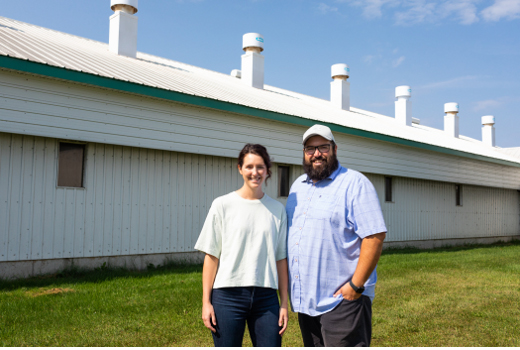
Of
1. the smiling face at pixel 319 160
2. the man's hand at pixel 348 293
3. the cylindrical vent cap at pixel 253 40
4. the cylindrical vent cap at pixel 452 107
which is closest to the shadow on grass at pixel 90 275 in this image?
the smiling face at pixel 319 160

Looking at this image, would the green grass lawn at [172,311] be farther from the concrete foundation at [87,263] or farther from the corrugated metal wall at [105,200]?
the corrugated metal wall at [105,200]

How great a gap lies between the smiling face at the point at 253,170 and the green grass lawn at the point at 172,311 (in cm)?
304

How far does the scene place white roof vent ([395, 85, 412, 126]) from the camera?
26.2 meters

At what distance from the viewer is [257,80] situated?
1838 centimetres

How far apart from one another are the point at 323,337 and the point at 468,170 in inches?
778

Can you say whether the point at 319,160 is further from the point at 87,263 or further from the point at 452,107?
the point at 452,107

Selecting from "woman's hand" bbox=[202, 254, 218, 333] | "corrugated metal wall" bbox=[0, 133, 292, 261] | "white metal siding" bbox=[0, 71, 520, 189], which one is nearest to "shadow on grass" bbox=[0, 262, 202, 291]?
"corrugated metal wall" bbox=[0, 133, 292, 261]

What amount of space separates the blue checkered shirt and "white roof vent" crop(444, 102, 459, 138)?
2808cm

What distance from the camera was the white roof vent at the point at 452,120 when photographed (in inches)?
1136

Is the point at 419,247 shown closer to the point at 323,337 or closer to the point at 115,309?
the point at 115,309

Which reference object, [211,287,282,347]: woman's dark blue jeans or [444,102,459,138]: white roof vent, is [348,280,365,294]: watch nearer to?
[211,287,282,347]: woman's dark blue jeans

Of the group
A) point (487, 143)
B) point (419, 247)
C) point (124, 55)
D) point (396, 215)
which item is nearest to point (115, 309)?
point (124, 55)

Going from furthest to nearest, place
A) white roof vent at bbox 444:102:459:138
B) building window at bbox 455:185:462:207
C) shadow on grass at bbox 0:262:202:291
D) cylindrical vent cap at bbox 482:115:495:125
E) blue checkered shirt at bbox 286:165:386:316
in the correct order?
1. cylindrical vent cap at bbox 482:115:495:125
2. white roof vent at bbox 444:102:459:138
3. building window at bbox 455:185:462:207
4. shadow on grass at bbox 0:262:202:291
5. blue checkered shirt at bbox 286:165:386:316

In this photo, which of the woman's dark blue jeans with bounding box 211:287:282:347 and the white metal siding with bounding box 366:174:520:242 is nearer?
the woman's dark blue jeans with bounding box 211:287:282:347
